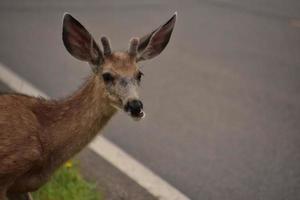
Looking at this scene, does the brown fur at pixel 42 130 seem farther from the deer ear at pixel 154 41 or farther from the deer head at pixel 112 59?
the deer ear at pixel 154 41

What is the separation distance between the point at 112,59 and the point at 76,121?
1.93ft

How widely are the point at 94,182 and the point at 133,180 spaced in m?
0.40

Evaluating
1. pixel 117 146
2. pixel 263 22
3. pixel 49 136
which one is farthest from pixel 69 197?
pixel 263 22

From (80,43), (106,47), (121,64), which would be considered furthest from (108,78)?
(80,43)

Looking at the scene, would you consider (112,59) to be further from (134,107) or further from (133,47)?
(134,107)

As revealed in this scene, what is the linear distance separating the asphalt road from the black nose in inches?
77.1

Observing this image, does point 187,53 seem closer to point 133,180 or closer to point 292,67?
point 292,67

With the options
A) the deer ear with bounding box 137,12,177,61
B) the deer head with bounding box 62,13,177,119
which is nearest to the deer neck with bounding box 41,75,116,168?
the deer head with bounding box 62,13,177,119

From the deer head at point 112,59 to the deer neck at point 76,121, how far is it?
0.10 meters

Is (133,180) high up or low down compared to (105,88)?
down

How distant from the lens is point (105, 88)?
506cm

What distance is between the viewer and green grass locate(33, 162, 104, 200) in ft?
19.4

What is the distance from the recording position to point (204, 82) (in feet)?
32.9

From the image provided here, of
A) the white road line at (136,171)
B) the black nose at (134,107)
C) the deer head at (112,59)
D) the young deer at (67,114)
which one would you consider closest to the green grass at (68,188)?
the white road line at (136,171)
